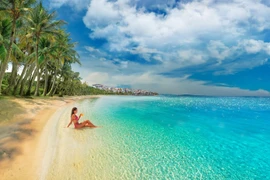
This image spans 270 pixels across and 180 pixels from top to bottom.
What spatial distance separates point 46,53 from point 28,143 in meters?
24.6

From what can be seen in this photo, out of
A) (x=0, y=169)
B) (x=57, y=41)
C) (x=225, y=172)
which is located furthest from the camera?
(x=57, y=41)

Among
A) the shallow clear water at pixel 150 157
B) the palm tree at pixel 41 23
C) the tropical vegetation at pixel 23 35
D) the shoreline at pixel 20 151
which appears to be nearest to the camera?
the shoreline at pixel 20 151

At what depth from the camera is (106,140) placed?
31.8ft

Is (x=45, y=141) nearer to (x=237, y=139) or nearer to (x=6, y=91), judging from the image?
(x=237, y=139)

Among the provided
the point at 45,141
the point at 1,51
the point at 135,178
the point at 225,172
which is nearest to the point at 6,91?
the point at 1,51

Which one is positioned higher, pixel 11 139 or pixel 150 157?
pixel 11 139

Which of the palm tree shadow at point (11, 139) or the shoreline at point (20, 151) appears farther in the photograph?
the palm tree shadow at point (11, 139)

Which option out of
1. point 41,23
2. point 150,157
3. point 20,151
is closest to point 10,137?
point 20,151

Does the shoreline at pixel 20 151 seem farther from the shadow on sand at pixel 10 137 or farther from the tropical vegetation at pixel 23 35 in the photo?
the tropical vegetation at pixel 23 35

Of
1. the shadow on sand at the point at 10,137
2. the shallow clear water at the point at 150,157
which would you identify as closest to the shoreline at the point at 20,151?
the shadow on sand at the point at 10,137

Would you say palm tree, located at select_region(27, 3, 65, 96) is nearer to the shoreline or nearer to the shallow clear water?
the shoreline

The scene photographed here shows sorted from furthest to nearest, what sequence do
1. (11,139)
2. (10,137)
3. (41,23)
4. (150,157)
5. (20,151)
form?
(41,23) < (10,137) < (11,139) < (150,157) < (20,151)

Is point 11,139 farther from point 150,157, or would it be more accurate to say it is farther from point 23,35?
point 23,35

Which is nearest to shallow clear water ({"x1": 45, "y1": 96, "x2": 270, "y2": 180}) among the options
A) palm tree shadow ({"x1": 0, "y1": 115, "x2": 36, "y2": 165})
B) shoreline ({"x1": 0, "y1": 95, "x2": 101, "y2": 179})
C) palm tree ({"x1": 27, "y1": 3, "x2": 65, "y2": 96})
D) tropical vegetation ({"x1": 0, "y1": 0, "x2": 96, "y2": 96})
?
shoreline ({"x1": 0, "y1": 95, "x2": 101, "y2": 179})
